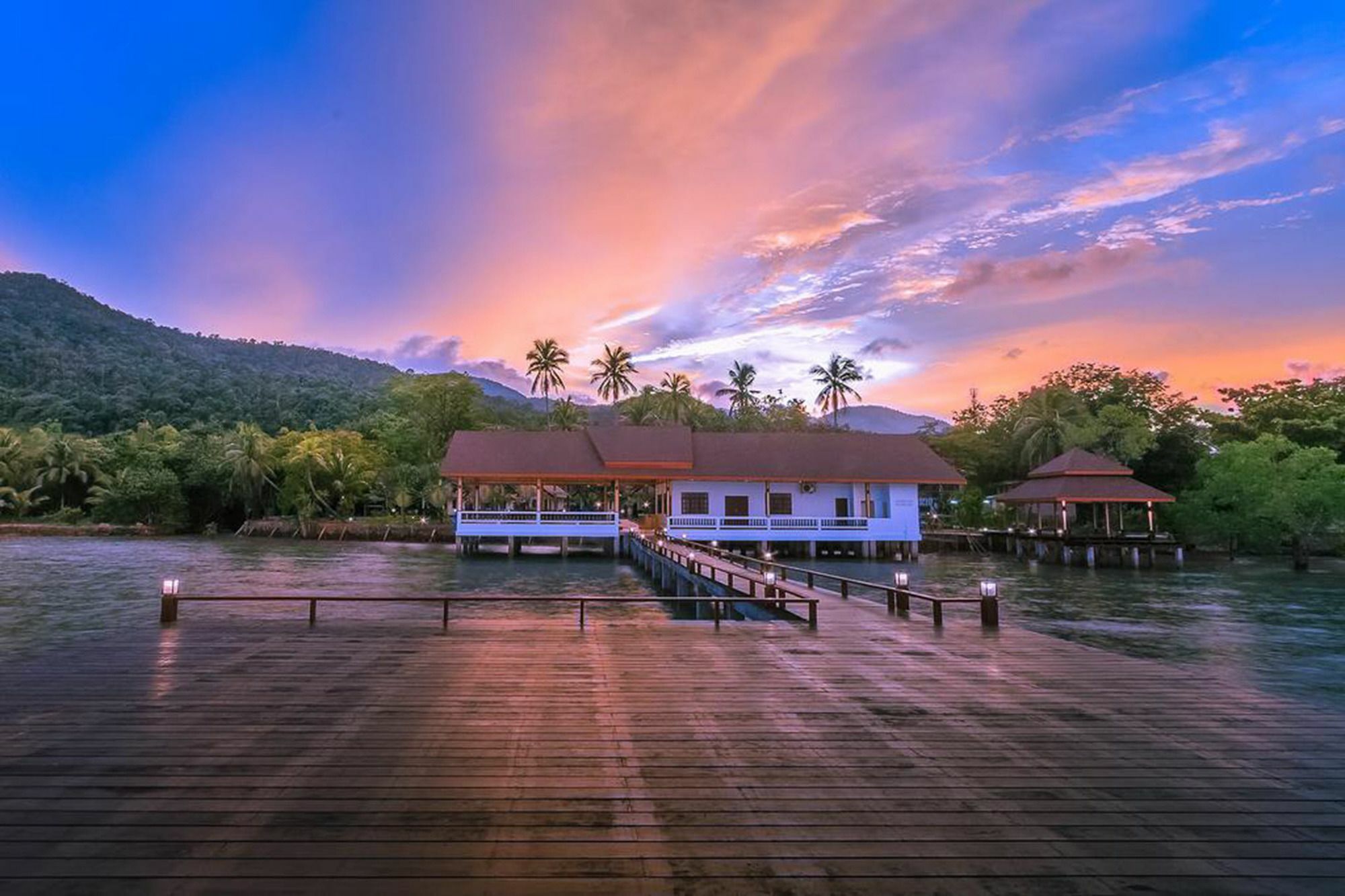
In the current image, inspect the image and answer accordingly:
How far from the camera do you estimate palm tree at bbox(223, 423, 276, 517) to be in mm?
55250

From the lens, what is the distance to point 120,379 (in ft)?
277

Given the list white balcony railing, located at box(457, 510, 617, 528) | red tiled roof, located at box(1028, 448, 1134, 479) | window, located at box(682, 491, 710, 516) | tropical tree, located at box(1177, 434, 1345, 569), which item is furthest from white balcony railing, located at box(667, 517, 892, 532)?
tropical tree, located at box(1177, 434, 1345, 569)

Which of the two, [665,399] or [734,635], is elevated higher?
[665,399]

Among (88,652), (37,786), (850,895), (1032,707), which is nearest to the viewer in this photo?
(850,895)

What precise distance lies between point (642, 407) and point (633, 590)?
144 feet

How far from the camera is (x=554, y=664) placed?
8.16 metres

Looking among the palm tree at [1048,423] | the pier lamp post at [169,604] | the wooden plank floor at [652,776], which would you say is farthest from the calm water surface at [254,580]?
the palm tree at [1048,423]

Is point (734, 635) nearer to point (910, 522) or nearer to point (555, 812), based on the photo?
point (555, 812)

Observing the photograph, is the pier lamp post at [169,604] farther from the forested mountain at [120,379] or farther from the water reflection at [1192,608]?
the forested mountain at [120,379]

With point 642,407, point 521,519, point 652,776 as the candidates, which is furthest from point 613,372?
point 652,776

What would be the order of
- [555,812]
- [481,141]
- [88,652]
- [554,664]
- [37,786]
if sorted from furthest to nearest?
[481,141], [88,652], [554,664], [37,786], [555,812]

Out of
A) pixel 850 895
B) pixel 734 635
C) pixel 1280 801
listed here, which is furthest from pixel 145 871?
pixel 734 635

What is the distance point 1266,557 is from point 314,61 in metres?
49.1

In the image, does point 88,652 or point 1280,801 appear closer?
point 1280,801
